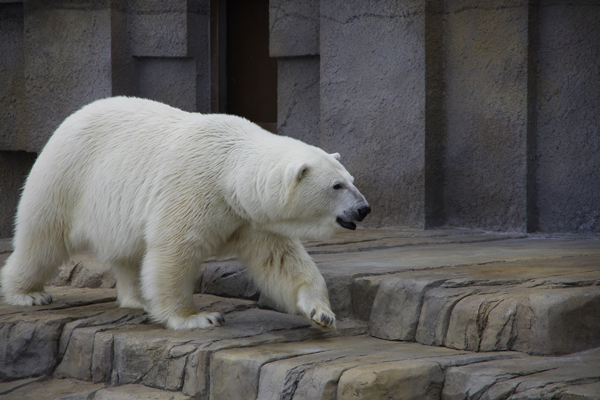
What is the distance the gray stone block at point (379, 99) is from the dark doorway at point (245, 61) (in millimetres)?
1204

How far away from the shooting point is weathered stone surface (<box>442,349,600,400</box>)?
2314 mm

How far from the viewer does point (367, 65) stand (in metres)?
5.63

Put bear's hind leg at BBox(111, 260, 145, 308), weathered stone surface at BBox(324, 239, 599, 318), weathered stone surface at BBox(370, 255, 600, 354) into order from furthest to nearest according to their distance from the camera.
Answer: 1. bear's hind leg at BBox(111, 260, 145, 308)
2. weathered stone surface at BBox(324, 239, 599, 318)
3. weathered stone surface at BBox(370, 255, 600, 354)

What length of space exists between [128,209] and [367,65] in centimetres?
284

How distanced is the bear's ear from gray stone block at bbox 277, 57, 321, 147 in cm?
317

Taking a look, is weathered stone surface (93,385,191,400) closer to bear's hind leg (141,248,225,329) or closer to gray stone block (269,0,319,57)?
bear's hind leg (141,248,225,329)

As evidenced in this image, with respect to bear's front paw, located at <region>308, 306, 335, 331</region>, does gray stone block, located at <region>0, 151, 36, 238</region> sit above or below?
above

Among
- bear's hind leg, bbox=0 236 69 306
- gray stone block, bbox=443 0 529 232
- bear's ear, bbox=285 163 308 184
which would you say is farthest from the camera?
gray stone block, bbox=443 0 529 232

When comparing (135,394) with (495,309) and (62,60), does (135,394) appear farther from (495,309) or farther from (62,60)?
(62,60)

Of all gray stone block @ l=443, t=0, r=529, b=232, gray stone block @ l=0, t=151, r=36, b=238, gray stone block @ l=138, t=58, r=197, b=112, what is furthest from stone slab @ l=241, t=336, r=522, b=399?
gray stone block @ l=0, t=151, r=36, b=238

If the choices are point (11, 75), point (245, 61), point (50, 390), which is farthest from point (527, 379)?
point (11, 75)

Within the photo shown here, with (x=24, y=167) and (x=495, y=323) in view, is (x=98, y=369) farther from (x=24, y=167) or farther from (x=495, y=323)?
(x=24, y=167)

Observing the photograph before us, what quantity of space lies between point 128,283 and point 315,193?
1.30 metres

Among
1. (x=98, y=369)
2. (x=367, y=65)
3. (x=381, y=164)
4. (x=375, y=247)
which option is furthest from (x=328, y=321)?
(x=367, y=65)
